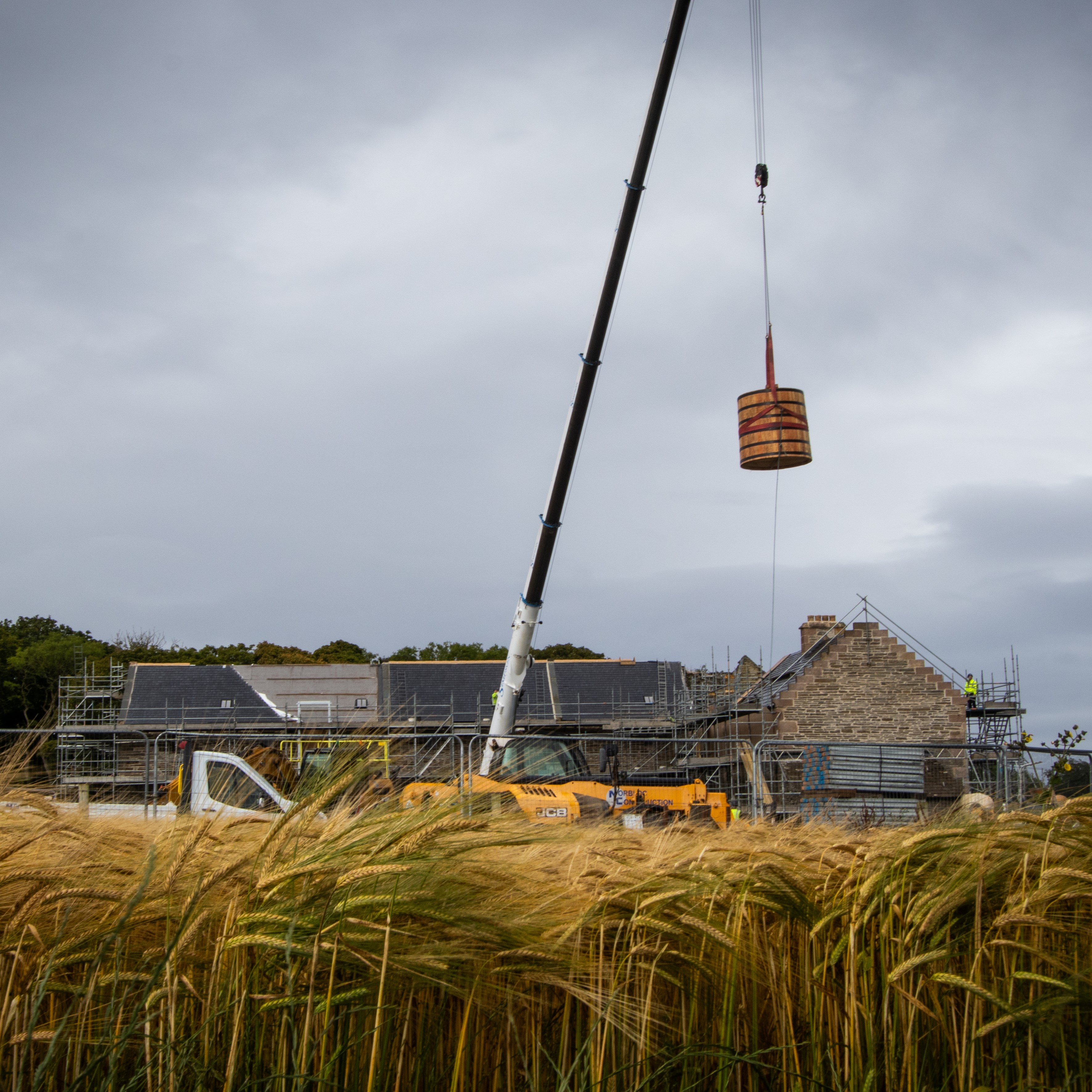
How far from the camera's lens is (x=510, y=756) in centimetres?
1485

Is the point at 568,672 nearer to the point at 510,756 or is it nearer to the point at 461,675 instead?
the point at 461,675

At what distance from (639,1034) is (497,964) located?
560 mm

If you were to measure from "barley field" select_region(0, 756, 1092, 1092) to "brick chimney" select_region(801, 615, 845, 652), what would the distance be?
2817cm

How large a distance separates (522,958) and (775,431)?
12.6m

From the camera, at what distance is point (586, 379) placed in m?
17.3

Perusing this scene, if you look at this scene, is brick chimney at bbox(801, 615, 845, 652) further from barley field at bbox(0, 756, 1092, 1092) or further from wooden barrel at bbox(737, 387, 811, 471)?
barley field at bbox(0, 756, 1092, 1092)

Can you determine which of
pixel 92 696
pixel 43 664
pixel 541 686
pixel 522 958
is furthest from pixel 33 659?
pixel 522 958

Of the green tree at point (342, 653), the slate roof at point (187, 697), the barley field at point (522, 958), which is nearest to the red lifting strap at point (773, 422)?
the barley field at point (522, 958)

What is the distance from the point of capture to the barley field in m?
2.49

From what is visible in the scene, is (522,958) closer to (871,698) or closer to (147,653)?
(871,698)

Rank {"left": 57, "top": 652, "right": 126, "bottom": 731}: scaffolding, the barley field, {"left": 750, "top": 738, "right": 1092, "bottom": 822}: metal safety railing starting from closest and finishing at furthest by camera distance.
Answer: the barley field < {"left": 750, "top": 738, "right": 1092, "bottom": 822}: metal safety railing < {"left": 57, "top": 652, "right": 126, "bottom": 731}: scaffolding

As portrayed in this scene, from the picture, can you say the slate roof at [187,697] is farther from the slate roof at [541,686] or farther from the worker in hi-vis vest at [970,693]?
the worker in hi-vis vest at [970,693]

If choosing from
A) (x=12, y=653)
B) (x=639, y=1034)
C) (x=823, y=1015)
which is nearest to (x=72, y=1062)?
(x=639, y=1034)

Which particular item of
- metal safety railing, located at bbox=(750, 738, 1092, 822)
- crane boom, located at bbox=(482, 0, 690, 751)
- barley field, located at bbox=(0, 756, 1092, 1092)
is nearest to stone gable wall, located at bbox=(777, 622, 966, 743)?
metal safety railing, located at bbox=(750, 738, 1092, 822)
